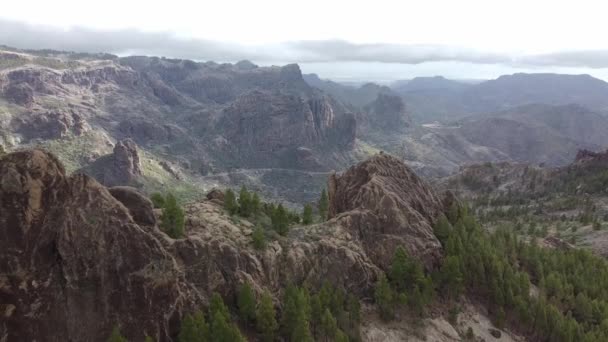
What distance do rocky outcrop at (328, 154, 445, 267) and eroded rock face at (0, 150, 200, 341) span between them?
145 feet

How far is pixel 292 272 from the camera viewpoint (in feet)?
282

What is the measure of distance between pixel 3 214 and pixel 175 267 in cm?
2365

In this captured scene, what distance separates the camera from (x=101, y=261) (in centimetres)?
6544

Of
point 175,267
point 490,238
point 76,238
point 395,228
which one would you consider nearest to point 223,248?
point 175,267

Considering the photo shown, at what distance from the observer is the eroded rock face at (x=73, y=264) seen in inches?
2404

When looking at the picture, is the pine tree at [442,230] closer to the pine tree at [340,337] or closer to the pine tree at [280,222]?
the pine tree at [280,222]

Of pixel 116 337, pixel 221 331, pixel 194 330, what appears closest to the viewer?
pixel 116 337

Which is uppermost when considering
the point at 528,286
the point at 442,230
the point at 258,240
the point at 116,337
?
the point at 258,240

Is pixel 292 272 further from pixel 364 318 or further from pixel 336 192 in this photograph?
pixel 336 192

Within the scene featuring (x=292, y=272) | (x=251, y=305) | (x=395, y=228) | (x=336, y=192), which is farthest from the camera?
(x=336, y=192)

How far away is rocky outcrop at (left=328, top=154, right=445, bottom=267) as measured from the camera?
99688 mm

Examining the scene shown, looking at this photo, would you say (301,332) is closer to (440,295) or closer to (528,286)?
(440,295)

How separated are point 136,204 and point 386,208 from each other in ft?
175

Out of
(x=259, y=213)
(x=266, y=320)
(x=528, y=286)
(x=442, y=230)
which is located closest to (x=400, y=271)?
(x=442, y=230)
